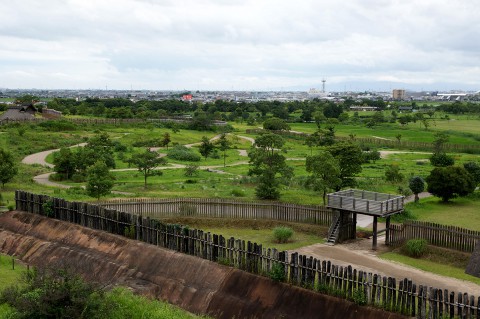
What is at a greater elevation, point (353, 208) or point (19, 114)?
point (19, 114)

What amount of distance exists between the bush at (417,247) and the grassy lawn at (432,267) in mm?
298

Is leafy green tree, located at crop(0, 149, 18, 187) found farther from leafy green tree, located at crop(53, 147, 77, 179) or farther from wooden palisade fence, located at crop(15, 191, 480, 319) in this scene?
wooden palisade fence, located at crop(15, 191, 480, 319)

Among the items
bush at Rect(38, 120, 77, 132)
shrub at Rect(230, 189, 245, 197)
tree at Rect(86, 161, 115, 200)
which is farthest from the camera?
bush at Rect(38, 120, 77, 132)

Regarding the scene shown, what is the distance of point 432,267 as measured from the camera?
2192 cm

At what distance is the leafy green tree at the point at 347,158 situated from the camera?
32750 millimetres

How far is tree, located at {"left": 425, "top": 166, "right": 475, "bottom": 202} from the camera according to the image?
3366cm

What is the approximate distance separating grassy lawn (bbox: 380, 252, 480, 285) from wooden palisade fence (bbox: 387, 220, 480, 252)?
4.06 feet

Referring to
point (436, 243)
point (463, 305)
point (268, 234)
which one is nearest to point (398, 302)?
point (463, 305)

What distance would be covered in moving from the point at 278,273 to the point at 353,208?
8.60 metres

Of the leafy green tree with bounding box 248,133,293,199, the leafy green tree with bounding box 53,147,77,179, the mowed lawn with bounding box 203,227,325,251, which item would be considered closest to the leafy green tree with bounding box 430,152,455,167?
the leafy green tree with bounding box 248,133,293,199

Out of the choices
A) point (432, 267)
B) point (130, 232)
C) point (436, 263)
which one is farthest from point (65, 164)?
point (432, 267)

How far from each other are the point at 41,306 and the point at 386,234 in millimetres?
16533

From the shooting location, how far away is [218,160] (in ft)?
199

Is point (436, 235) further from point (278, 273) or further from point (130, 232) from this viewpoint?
point (130, 232)
